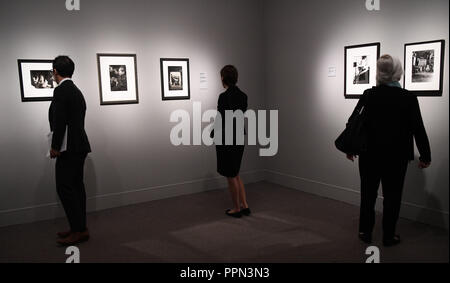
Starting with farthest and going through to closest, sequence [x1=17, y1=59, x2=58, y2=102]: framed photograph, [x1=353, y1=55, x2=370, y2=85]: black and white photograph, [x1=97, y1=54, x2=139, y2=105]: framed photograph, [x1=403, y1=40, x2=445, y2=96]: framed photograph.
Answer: [x1=97, y1=54, x2=139, y2=105]: framed photograph
[x1=353, y1=55, x2=370, y2=85]: black and white photograph
[x1=17, y1=59, x2=58, y2=102]: framed photograph
[x1=403, y1=40, x2=445, y2=96]: framed photograph

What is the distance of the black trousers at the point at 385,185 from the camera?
3.72m

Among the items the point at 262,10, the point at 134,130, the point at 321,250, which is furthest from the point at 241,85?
the point at 321,250

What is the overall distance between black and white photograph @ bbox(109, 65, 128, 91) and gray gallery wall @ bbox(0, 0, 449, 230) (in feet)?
0.76

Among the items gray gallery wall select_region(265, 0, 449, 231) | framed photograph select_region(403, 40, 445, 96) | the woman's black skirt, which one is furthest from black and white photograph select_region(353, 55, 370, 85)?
the woman's black skirt

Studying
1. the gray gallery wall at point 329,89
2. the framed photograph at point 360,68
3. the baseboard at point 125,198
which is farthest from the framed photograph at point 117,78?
the framed photograph at point 360,68

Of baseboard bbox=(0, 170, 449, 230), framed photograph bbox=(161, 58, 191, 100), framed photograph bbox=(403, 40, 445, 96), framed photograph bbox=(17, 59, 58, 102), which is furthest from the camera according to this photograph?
framed photograph bbox=(161, 58, 191, 100)

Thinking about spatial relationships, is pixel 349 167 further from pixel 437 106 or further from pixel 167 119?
pixel 167 119

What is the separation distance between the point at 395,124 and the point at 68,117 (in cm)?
329

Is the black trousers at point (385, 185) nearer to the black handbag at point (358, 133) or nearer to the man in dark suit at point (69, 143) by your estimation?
the black handbag at point (358, 133)

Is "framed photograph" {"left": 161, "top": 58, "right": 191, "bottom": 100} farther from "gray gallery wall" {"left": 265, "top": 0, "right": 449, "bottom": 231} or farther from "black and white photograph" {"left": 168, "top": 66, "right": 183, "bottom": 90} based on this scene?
"gray gallery wall" {"left": 265, "top": 0, "right": 449, "bottom": 231}

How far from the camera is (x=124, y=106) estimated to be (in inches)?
215

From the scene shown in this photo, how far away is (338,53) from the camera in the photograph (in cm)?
538

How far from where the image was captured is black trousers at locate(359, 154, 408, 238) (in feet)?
12.2
